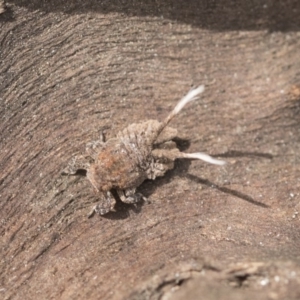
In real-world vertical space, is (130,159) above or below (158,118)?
below

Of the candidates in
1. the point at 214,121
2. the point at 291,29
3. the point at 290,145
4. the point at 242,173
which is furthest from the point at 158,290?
the point at 291,29

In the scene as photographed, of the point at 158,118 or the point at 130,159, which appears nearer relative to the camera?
the point at 130,159

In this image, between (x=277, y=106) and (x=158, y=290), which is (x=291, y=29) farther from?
(x=158, y=290)

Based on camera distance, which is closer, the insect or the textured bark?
the textured bark

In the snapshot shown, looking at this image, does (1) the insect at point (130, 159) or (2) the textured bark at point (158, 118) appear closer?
(2) the textured bark at point (158, 118)
